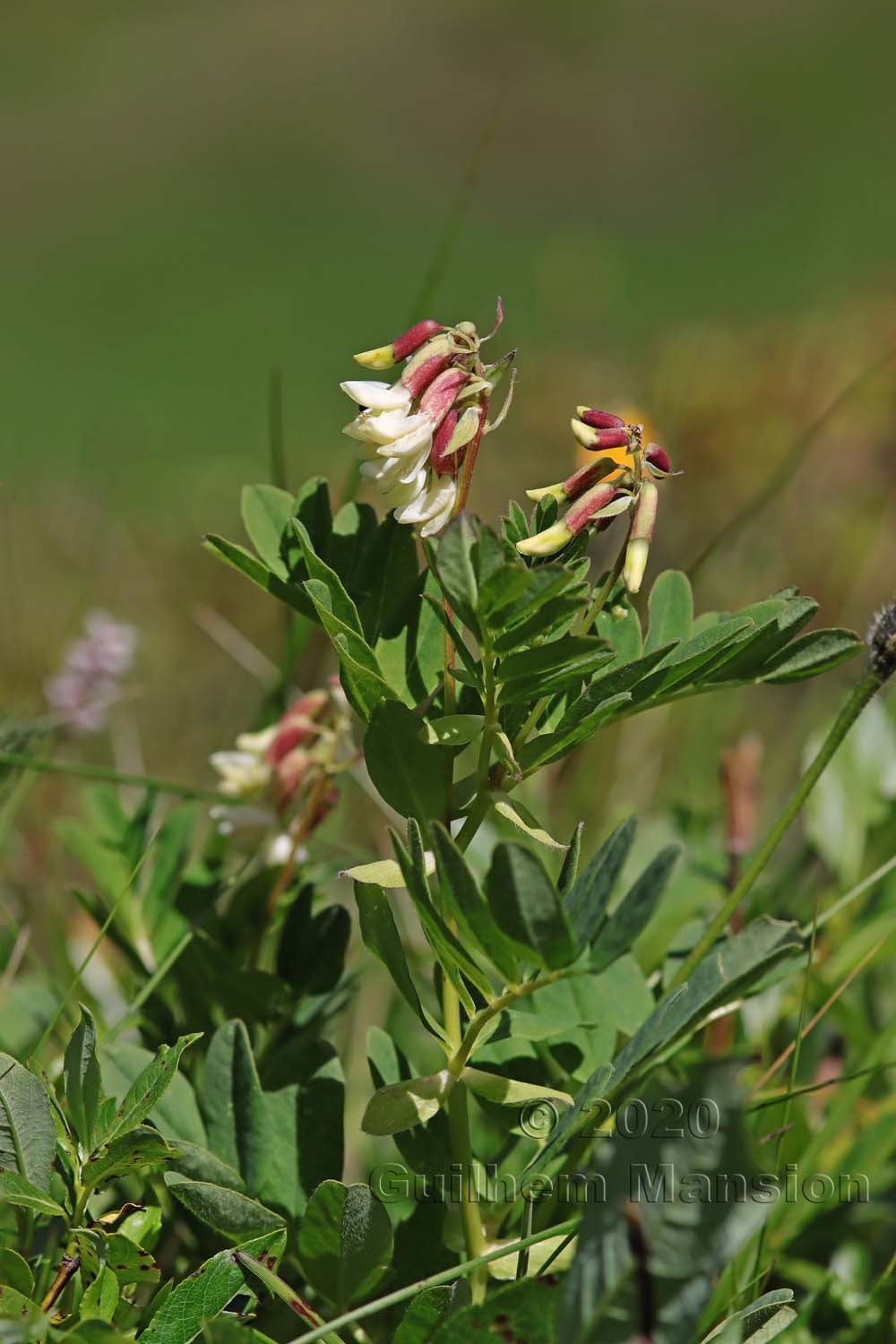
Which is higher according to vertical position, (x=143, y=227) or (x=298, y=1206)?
(x=143, y=227)

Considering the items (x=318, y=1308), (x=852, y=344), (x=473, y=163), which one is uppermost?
(x=852, y=344)

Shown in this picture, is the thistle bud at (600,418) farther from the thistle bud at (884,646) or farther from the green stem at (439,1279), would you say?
the green stem at (439,1279)

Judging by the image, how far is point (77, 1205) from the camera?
1.84 ft

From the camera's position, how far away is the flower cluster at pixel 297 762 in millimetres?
893

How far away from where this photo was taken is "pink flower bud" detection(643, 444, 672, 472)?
0.63 metres

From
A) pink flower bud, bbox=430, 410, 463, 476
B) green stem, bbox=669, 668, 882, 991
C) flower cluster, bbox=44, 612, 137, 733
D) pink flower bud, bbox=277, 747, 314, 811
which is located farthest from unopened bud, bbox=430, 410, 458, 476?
flower cluster, bbox=44, 612, 137, 733

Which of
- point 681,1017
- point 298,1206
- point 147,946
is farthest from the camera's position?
point 147,946

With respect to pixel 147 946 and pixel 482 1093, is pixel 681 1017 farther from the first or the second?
pixel 147 946

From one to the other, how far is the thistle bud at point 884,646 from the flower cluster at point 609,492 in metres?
0.12

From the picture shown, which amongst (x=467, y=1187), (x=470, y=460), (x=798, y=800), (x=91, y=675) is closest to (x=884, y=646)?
(x=798, y=800)

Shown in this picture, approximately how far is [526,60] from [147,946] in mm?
11976

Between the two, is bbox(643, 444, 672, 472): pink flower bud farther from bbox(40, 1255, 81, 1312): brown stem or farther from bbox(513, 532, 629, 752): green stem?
bbox(40, 1255, 81, 1312): brown stem

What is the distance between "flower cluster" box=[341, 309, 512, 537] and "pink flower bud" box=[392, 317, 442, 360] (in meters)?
0.01

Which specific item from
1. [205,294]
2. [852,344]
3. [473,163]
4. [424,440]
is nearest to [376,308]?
[205,294]
